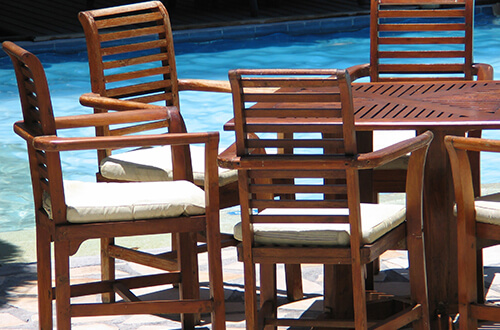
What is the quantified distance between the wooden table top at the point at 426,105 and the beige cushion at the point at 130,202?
0.28 metres

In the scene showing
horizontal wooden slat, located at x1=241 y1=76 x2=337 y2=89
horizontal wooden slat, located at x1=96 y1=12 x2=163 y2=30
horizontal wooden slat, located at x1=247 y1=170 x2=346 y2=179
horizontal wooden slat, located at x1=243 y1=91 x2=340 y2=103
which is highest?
horizontal wooden slat, located at x1=96 y1=12 x2=163 y2=30

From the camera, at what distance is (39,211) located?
3021 millimetres

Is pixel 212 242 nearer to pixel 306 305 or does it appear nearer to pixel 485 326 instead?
pixel 306 305

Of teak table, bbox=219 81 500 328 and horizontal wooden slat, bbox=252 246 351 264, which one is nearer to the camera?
horizontal wooden slat, bbox=252 246 351 264

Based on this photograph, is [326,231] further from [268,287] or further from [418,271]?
[268,287]

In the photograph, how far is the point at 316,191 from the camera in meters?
2.64

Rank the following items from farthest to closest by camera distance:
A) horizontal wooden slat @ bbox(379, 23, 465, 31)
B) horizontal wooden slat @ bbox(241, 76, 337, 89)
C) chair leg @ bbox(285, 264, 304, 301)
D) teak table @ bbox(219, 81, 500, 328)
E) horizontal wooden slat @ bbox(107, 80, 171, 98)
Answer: horizontal wooden slat @ bbox(379, 23, 465, 31)
horizontal wooden slat @ bbox(107, 80, 171, 98)
chair leg @ bbox(285, 264, 304, 301)
teak table @ bbox(219, 81, 500, 328)
horizontal wooden slat @ bbox(241, 76, 337, 89)

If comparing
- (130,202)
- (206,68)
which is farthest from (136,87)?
(206,68)

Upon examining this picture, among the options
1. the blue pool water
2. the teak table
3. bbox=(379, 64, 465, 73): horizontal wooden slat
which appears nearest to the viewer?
the teak table

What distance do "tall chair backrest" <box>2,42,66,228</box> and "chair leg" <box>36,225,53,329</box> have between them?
8 centimetres

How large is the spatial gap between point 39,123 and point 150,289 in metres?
1.19

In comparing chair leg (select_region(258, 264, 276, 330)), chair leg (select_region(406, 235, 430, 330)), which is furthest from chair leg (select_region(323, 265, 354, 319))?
chair leg (select_region(406, 235, 430, 330))

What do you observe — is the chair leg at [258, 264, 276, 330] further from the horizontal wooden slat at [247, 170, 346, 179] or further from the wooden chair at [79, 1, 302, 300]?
the horizontal wooden slat at [247, 170, 346, 179]

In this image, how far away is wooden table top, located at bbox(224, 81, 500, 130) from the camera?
9.53 ft
